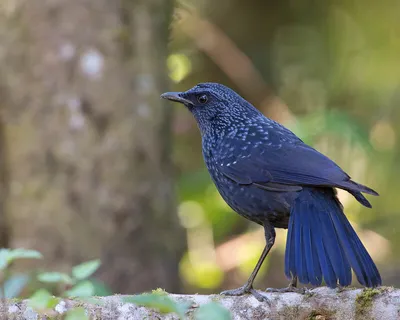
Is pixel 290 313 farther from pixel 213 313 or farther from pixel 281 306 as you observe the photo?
pixel 213 313

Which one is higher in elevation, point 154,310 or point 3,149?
point 3,149

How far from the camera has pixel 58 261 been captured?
596 cm

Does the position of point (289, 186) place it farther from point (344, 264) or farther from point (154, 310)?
point (154, 310)

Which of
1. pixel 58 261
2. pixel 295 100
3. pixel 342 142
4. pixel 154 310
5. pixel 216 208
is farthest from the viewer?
pixel 295 100

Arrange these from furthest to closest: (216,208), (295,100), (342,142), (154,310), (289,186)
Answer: (295,100)
(216,208)
(342,142)
(289,186)
(154,310)

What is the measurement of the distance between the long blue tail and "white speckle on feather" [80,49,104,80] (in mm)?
2966

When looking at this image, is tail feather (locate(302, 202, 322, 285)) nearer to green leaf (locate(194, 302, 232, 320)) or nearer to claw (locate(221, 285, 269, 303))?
claw (locate(221, 285, 269, 303))

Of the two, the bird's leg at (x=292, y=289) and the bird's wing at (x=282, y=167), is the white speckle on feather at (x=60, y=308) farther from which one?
the bird's wing at (x=282, y=167)

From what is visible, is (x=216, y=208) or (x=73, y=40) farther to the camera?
(x=216, y=208)

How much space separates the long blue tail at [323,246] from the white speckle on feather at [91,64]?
2966mm

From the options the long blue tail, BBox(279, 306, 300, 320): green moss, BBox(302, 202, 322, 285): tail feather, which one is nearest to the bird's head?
the long blue tail

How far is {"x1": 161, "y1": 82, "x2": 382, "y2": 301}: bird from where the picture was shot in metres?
3.39

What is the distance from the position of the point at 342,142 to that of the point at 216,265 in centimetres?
231

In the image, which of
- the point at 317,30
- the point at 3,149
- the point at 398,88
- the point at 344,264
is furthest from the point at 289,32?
the point at 344,264
